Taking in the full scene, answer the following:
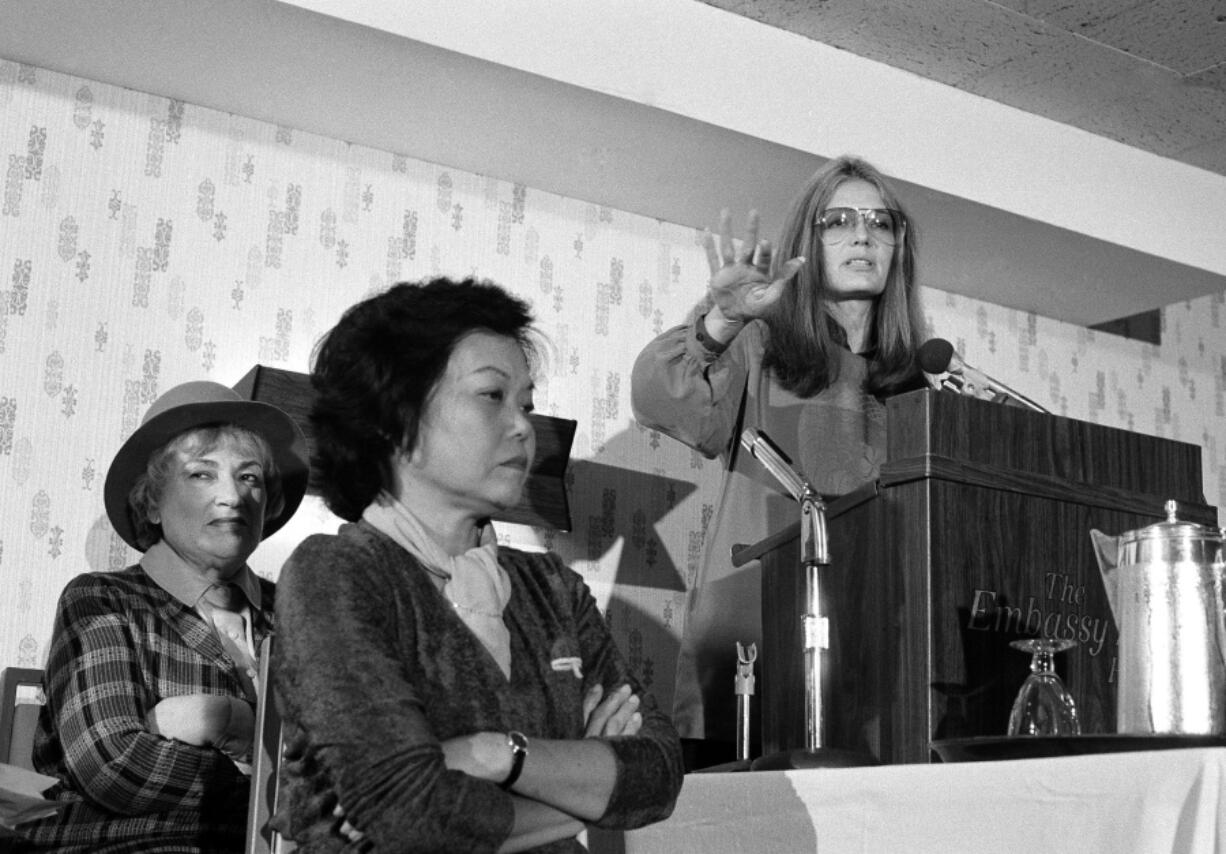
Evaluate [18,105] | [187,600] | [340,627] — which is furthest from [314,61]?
[340,627]

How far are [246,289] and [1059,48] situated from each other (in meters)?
2.19

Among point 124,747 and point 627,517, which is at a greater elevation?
point 627,517

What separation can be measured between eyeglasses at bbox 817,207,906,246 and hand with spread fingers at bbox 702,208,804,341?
22.2 inches

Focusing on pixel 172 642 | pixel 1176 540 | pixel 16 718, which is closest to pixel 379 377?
pixel 1176 540

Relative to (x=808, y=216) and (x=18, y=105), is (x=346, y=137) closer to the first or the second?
(x=18, y=105)

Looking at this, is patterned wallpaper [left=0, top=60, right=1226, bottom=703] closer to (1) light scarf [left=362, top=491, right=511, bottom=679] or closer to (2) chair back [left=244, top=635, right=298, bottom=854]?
(2) chair back [left=244, top=635, right=298, bottom=854]

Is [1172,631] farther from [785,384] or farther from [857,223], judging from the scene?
[857,223]

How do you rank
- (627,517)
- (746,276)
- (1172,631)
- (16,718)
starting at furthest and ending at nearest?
(627,517), (16,718), (746,276), (1172,631)

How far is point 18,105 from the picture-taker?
338cm

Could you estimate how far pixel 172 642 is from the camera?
2480 mm

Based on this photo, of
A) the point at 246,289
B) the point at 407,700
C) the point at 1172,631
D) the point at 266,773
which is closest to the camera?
the point at 407,700

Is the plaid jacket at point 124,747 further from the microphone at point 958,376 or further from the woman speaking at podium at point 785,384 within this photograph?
the microphone at point 958,376

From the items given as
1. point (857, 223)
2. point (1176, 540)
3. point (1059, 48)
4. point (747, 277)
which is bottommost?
point (1176, 540)

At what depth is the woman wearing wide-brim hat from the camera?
227cm
